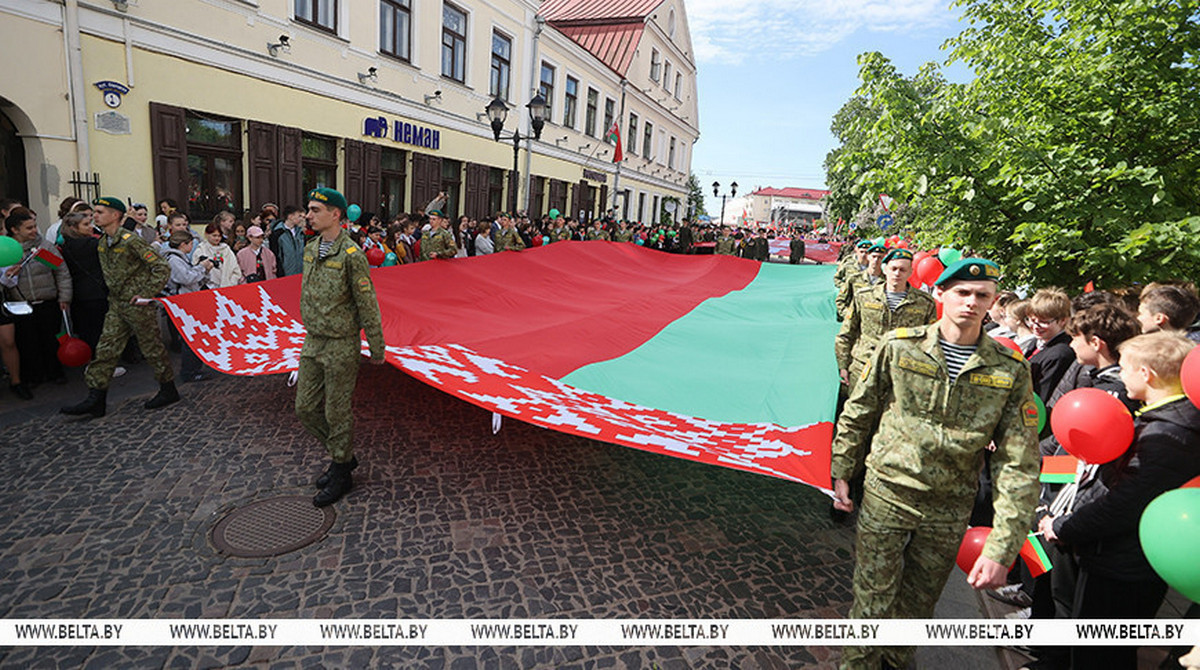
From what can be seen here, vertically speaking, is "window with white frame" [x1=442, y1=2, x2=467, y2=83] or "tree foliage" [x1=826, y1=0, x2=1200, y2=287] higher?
"window with white frame" [x1=442, y1=2, x2=467, y2=83]

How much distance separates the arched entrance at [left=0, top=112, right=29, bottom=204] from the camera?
25.8ft

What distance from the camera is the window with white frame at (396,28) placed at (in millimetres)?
13219

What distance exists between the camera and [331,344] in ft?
13.8

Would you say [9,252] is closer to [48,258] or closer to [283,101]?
[48,258]

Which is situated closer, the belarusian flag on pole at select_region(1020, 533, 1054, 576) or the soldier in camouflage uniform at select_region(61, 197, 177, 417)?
the belarusian flag on pole at select_region(1020, 533, 1054, 576)

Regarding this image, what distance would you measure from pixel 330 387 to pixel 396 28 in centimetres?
1242

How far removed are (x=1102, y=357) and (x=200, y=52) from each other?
477 inches

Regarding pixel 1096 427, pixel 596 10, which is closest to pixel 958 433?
pixel 1096 427

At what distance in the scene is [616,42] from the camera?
26875 mm

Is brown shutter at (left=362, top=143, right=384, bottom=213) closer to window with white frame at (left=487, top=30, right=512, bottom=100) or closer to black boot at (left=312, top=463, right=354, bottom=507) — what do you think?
window with white frame at (left=487, top=30, right=512, bottom=100)

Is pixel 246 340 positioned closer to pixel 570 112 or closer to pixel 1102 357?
pixel 1102 357

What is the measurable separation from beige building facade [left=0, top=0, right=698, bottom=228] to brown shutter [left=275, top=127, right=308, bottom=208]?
0.03m

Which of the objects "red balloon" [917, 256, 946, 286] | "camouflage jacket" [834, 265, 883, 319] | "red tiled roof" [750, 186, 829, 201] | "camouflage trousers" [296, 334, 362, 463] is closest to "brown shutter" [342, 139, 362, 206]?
"camouflage trousers" [296, 334, 362, 463]

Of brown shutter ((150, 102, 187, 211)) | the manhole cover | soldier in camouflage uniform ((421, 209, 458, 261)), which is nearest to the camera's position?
the manhole cover
